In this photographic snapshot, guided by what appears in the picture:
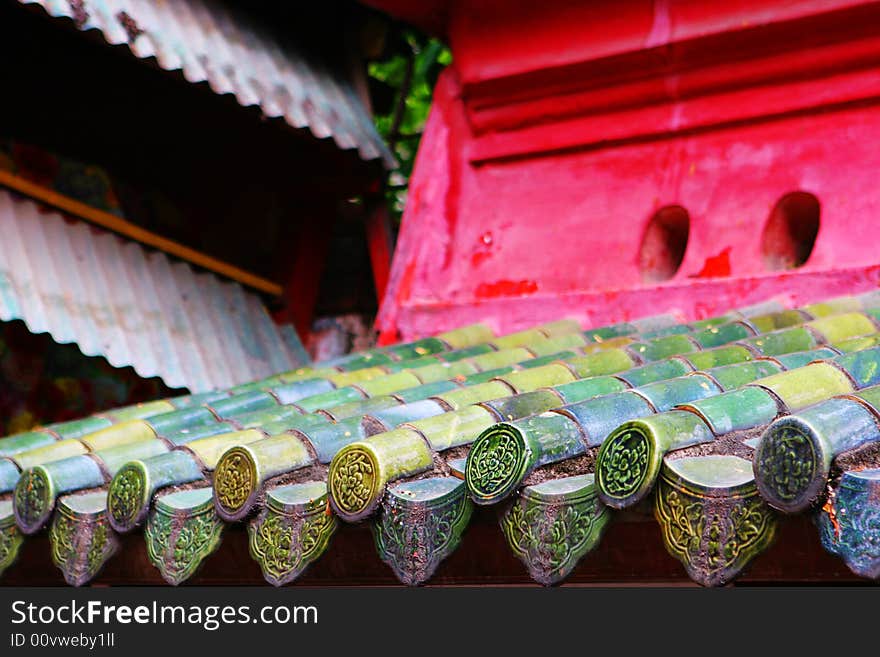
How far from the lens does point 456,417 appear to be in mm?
2992

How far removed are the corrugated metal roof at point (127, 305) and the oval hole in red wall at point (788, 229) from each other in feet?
8.61

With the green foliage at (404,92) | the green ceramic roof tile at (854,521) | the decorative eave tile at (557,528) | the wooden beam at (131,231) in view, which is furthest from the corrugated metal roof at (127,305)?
the green ceramic roof tile at (854,521)

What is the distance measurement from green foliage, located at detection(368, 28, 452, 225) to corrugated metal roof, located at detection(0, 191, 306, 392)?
1747 mm

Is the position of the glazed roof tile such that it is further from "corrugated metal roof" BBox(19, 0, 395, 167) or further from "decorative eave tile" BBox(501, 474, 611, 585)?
"corrugated metal roof" BBox(19, 0, 395, 167)

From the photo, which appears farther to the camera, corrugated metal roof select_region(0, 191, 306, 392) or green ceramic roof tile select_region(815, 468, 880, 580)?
corrugated metal roof select_region(0, 191, 306, 392)

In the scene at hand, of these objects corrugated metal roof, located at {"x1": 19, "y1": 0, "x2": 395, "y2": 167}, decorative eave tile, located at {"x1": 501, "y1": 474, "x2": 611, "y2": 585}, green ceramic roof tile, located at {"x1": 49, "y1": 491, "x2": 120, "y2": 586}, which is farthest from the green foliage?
decorative eave tile, located at {"x1": 501, "y1": 474, "x2": 611, "y2": 585}

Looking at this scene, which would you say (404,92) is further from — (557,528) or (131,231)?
(557,528)

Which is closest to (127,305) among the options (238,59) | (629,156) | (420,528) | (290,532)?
(238,59)

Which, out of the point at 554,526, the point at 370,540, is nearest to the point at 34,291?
the point at 370,540

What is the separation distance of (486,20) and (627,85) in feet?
2.17

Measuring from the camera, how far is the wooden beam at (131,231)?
5578mm

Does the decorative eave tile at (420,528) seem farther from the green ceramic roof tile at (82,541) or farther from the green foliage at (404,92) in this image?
the green foliage at (404,92)

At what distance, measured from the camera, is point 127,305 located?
18.8 ft

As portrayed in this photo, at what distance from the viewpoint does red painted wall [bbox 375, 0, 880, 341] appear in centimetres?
443
